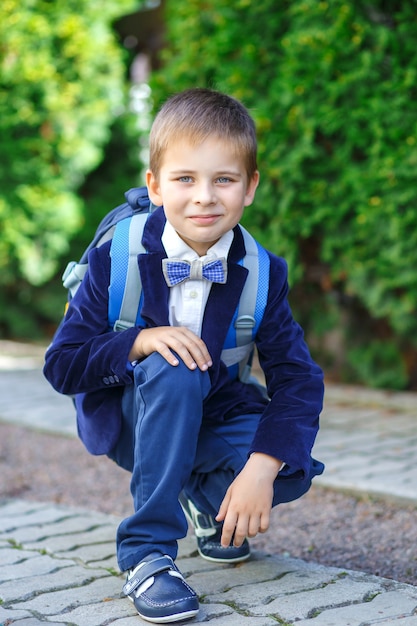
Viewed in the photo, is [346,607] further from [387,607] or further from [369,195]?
[369,195]

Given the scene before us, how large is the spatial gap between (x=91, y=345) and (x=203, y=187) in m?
0.51

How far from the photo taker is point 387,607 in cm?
211

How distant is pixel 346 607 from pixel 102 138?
6.92 metres

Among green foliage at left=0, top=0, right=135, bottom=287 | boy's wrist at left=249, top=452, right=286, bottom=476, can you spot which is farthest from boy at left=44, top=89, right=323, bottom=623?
green foliage at left=0, top=0, right=135, bottom=287

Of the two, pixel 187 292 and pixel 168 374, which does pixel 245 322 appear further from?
pixel 168 374

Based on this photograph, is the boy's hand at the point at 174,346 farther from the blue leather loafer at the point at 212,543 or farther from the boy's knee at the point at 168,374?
the blue leather loafer at the point at 212,543

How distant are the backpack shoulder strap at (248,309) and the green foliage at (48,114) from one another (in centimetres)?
597

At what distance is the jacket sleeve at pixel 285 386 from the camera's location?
2.14 m

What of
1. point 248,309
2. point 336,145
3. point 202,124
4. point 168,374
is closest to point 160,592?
point 168,374

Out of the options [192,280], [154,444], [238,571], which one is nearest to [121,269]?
[192,280]

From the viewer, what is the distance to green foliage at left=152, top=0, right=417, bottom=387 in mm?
4988

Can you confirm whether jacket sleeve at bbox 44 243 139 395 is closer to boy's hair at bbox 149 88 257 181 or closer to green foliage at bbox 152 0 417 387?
boy's hair at bbox 149 88 257 181

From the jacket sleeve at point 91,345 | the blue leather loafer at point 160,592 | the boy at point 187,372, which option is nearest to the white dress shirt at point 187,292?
the boy at point 187,372

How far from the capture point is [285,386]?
2.26m
